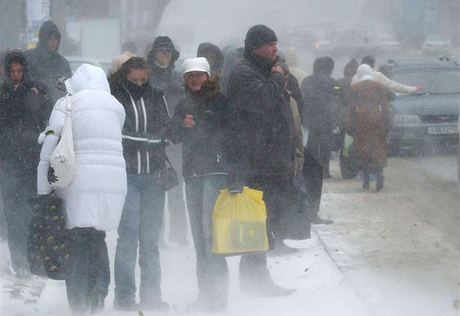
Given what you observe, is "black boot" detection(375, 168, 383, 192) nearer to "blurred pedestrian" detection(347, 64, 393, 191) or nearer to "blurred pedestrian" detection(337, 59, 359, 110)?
"blurred pedestrian" detection(347, 64, 393, 191)

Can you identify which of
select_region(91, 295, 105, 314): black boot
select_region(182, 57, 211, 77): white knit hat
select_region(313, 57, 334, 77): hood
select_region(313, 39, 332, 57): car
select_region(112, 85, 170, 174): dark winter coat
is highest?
select_region(182, 57, 211, 77): white knit hat

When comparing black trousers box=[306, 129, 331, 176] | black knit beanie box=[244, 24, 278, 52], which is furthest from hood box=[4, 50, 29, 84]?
black trousers box=[306, 129, 331, 176]

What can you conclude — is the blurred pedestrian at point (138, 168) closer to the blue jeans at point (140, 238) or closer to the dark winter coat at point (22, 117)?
the blue jeans at point (140, 238)

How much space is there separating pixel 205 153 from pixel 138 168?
1.59 feet

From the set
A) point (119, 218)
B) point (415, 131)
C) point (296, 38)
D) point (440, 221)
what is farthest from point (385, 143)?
point (296, 38)

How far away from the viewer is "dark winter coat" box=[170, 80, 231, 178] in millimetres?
6977

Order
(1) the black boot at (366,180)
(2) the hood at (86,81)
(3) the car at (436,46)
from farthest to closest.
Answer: (3) the car at (436,46) < (1) the black boot at (366,180) < (2) the hood at (86,81)

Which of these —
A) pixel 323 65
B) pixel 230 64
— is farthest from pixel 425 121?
pixel 230 64

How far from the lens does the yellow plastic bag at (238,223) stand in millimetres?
6738

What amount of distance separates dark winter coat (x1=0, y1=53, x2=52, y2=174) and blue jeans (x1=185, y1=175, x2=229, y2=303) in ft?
5.08

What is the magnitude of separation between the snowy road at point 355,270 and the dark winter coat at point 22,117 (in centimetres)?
102

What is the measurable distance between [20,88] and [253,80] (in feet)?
6.88

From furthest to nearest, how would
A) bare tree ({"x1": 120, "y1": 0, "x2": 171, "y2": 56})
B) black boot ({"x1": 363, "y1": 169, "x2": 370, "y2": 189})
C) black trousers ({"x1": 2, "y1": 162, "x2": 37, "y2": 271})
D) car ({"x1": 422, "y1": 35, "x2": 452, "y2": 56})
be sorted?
car ({"x1": 422, "y1": 35, "x2": 452, "y2": 56})
bare tree ({"x1": 120, "y1": 0, "x2": 171, "y2": 56})
black boot ({"x1": 363, "y1": 169, "x2": 370, "y2": 189})
black trousers ({"x1": 2, "y1": 162, "x2": 37, "y2": 271})

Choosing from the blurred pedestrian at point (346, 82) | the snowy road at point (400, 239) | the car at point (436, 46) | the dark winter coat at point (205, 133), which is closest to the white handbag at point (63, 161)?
the dark winter coat at point (205, 133)
